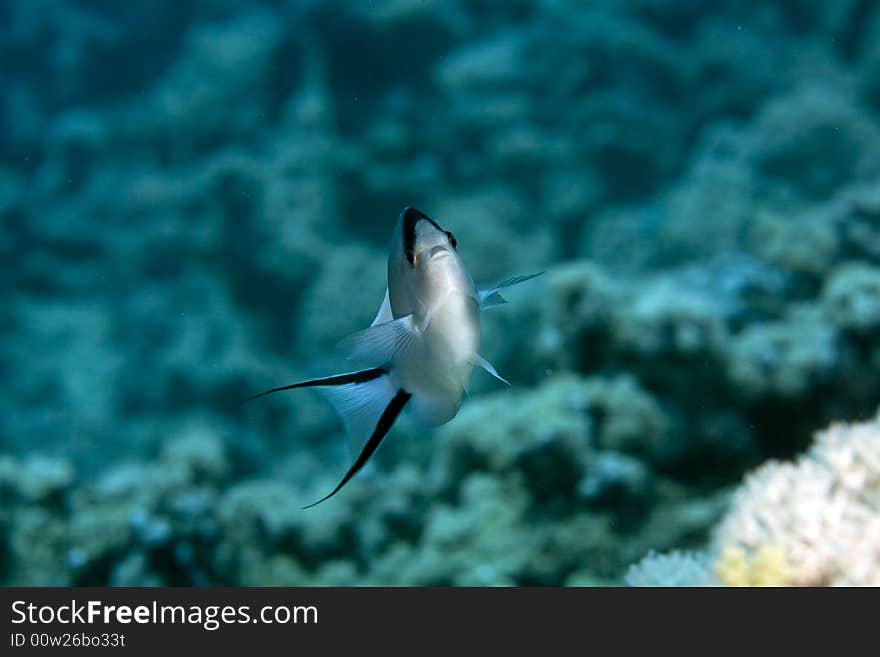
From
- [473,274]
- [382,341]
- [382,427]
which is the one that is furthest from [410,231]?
[473,274]

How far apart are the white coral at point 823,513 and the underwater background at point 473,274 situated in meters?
0.01

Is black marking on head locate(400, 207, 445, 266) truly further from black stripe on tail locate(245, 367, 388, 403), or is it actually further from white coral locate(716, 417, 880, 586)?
white coral locate(716, 417, 880, 586)

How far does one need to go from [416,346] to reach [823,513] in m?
1.60

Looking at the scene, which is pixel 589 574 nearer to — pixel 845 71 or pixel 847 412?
pixel 847 412

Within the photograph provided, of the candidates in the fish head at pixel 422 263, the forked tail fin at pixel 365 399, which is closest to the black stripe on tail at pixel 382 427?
the forked tail fin at pixel 365 399

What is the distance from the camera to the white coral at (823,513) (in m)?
1.76

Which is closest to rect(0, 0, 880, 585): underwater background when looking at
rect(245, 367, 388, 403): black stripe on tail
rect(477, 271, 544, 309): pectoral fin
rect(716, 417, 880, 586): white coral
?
rect(716, 417, 880, 586): white coral

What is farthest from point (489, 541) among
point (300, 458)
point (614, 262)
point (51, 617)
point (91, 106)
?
point (91, 106)

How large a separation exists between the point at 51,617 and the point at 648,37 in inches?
442

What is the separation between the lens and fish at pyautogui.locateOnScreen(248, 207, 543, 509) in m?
0.93

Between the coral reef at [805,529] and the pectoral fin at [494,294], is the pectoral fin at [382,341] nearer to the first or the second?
the pectoral fin at [494,294]

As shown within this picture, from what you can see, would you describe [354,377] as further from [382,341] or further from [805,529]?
[805,529]

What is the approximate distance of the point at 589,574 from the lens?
320cm

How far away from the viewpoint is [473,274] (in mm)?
8328
